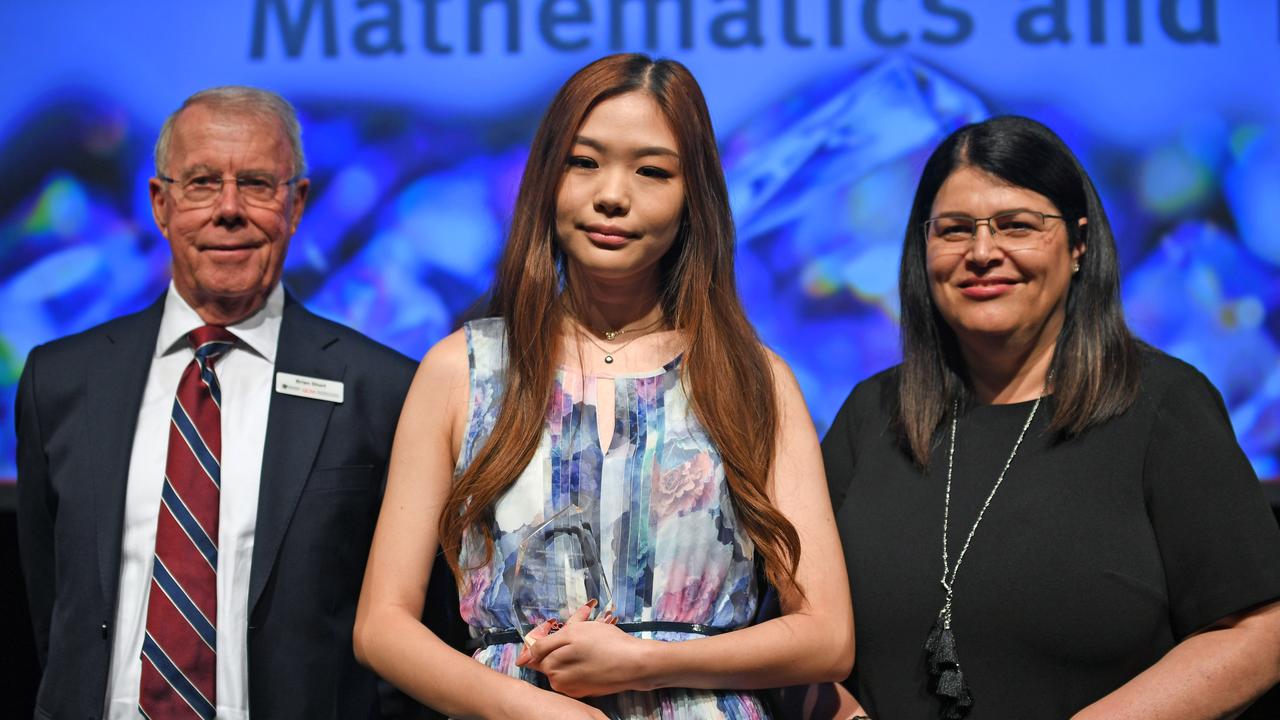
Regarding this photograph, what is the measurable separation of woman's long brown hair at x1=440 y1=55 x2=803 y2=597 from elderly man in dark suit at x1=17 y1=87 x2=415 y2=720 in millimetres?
472

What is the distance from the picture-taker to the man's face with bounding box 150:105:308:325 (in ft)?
7.52

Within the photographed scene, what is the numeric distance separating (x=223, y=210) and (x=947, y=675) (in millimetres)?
1528

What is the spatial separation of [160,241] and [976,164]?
220 cm

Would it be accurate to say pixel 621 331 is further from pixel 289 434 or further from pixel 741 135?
pixel 741 135

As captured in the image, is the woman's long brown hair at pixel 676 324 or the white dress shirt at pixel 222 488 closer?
the woman's long brown hair at pixel 676 324

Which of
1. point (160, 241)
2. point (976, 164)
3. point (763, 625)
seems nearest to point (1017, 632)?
point (763, 625)

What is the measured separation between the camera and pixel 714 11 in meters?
3.30

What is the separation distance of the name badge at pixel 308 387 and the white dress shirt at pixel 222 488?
0.04 metres

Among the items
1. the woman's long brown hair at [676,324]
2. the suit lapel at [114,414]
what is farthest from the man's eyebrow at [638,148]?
the suit lapel at [114,414]

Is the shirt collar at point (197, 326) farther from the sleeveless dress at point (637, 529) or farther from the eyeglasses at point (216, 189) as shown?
the sleeveless dress at point (637, 529)

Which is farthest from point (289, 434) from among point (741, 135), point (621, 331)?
point (741, 135)

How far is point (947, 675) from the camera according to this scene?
195cm

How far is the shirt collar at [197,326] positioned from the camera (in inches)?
90.9

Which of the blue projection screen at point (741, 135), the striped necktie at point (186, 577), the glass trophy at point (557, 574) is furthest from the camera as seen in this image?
the blue projection screen at point (741, 135)
